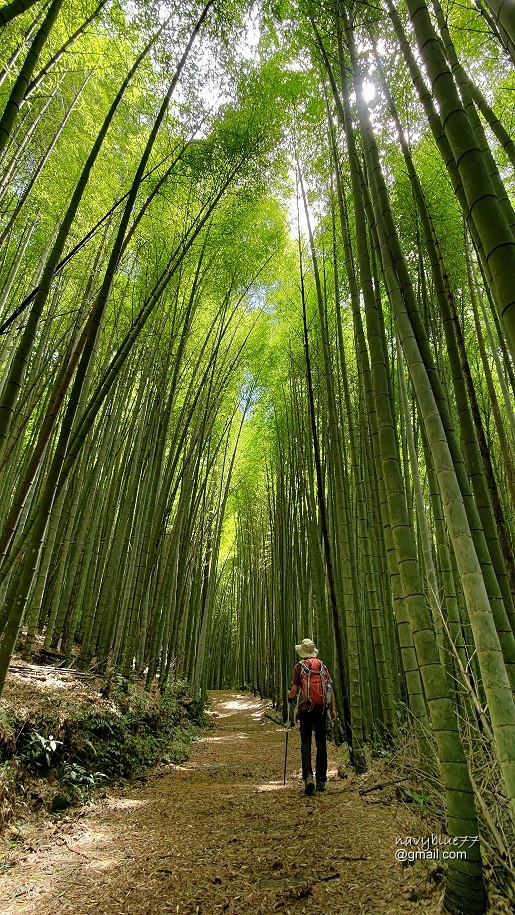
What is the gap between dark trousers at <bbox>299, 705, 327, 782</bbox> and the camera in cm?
294

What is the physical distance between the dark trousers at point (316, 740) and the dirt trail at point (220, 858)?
0.14 m

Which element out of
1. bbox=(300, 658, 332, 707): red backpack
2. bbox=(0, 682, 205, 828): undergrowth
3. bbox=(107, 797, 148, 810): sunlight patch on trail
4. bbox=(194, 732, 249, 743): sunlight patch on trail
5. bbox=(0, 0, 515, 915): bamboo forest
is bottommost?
bbox=(107, 797, 148, 810): sunlight patch on trail

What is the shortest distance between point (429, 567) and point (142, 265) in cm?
418

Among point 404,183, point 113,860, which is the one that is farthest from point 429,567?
point 404,183

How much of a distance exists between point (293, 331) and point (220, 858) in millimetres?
5730

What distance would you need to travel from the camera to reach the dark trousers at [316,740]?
9.64ft

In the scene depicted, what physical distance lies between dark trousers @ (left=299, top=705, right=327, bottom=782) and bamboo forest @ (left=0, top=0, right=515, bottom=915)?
0.22 m

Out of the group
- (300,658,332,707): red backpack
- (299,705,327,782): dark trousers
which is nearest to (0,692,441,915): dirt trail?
(299,705,327,782): dark trousers

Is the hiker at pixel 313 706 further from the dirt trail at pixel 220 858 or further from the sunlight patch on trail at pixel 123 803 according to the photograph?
the sunlight patch on trail at pixel 123 803

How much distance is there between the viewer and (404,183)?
391 centimetres

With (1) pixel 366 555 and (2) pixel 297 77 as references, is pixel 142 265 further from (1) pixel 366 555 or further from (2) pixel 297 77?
(1) pixel 366 555

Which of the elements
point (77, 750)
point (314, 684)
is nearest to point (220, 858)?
point (314, 684)

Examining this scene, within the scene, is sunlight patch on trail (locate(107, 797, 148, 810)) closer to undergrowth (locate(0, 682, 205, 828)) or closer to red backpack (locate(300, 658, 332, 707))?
undergrowth (locate(0, 682, 205, 828))

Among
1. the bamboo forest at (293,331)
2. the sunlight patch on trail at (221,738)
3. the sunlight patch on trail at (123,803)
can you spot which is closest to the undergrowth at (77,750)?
the sunlight patch on trail at (123,803)
